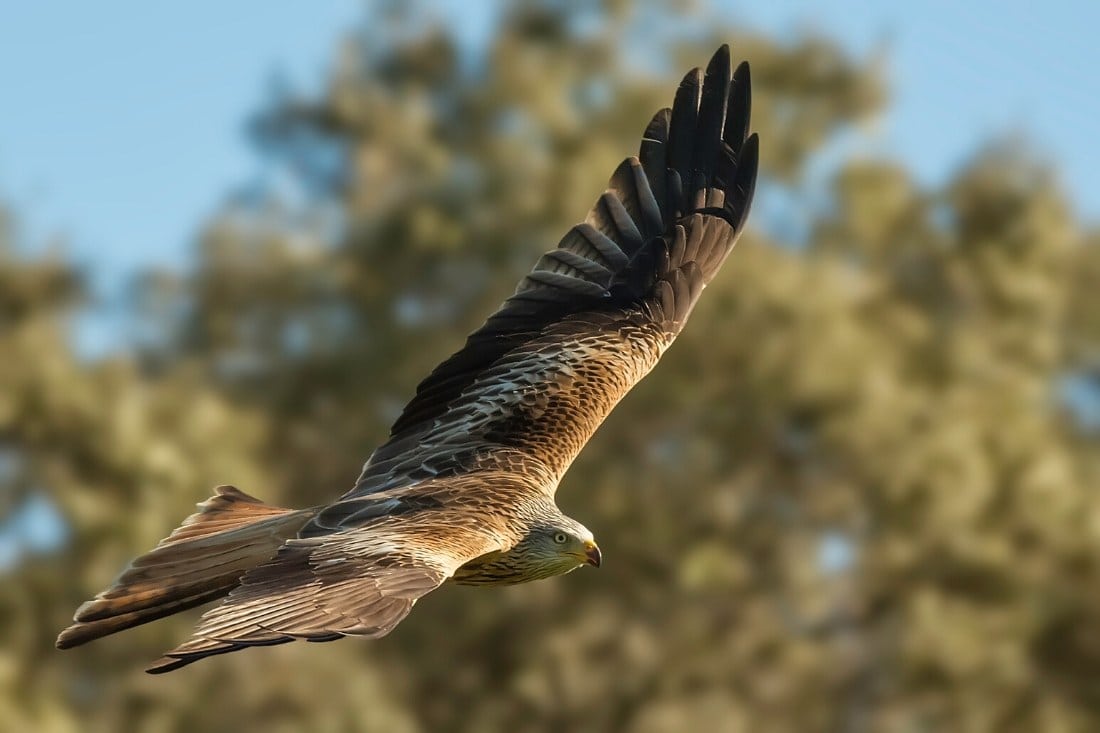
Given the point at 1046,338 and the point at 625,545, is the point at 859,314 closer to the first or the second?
the point at 1046,338

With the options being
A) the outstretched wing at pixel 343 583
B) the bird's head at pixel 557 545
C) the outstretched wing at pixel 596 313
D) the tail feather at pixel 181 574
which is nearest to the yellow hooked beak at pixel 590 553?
the bird's head at pixel 557 545

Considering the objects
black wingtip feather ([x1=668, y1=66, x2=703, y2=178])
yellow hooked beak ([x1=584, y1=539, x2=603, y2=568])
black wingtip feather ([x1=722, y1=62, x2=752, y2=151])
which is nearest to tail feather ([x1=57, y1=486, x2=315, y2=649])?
yellow hooked beak ([x1=584, y1=539, x2=603, y2=568])

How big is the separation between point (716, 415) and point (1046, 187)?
4.78 m

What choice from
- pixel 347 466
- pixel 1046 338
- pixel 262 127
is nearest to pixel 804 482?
pixel 1046 338

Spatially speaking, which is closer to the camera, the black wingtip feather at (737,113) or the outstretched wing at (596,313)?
the outstretched wing at (596,313)

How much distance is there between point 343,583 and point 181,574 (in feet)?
4.65

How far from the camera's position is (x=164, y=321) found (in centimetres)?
2352

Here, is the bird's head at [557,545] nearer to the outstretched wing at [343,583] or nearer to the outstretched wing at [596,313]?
the outstretched wing at [343,583]

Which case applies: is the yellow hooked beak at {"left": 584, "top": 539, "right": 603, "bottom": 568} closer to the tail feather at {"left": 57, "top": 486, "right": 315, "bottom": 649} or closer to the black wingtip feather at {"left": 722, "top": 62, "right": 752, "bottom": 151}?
the tail feather at {"left": 57, "top": 486, "right": 315, "bottom": 649}

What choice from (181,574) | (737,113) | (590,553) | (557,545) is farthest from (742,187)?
(181,574)

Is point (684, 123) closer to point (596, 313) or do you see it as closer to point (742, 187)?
point (742, 187)

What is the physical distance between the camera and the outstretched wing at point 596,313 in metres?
9.10

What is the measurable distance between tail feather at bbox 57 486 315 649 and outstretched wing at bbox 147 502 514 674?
0.55 meters

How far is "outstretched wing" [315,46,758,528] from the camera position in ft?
29.9
